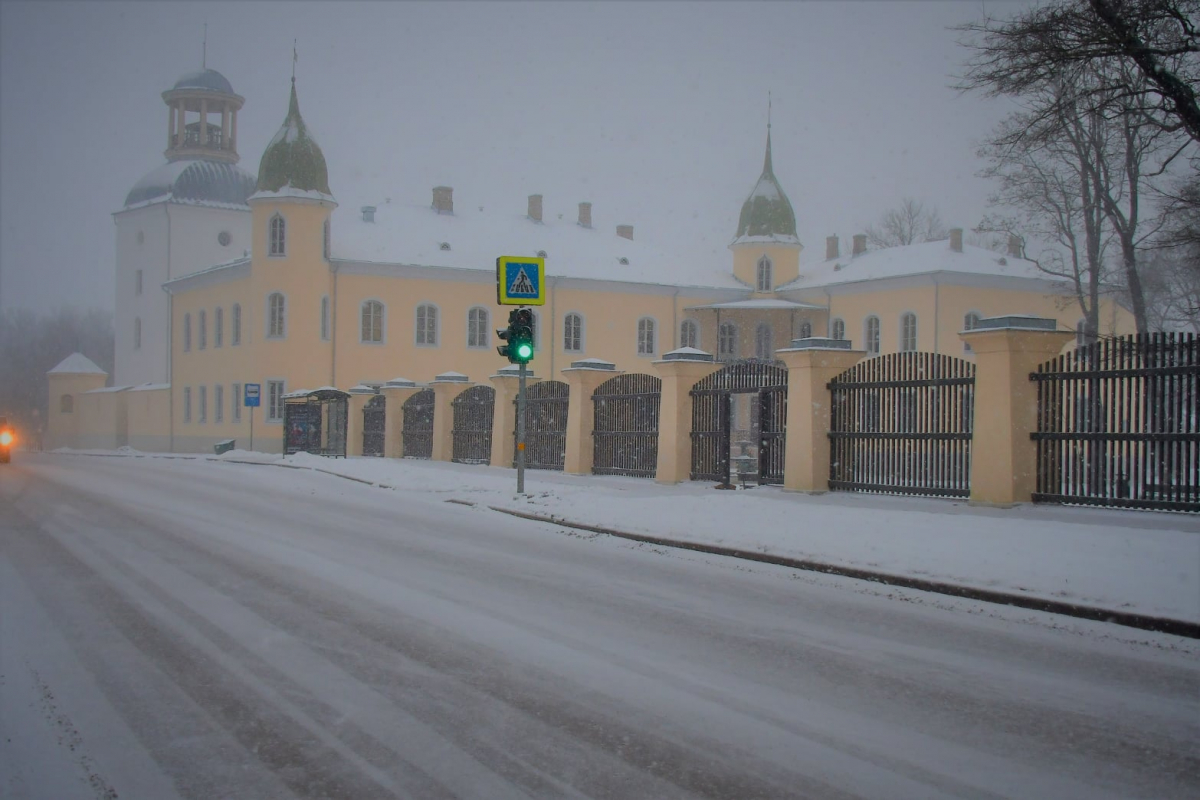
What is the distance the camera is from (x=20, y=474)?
1110 inches

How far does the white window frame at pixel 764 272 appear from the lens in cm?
5941

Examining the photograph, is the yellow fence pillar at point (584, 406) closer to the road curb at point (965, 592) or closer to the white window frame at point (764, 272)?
the road curb at point (965, 592)

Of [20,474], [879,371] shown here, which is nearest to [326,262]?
[20,474]

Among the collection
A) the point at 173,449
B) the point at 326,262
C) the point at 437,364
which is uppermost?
the point at 326,262

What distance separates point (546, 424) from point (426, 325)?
89.5ft

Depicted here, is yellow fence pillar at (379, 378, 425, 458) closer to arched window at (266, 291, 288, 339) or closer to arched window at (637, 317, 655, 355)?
arched window at (266, 291, 288, 339)

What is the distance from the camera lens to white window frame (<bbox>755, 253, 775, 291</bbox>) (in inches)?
2339

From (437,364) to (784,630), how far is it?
4432 cm

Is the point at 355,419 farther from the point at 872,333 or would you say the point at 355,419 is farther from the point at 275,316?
the point at 872,333

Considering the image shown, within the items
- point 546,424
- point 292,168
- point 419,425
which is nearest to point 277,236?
point 292,168

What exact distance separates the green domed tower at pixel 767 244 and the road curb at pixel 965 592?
157 feet

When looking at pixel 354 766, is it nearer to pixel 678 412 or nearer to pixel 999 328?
pixel 999 328

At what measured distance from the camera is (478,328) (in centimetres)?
5234

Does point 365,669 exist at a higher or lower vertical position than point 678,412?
lower
